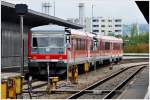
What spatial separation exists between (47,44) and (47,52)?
0.45 m

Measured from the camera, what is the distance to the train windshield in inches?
1075

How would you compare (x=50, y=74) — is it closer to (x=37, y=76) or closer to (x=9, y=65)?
(x=37, y=76)

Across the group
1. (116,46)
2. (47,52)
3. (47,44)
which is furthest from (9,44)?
(47,52)

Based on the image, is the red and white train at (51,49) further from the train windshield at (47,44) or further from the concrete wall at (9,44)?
the concrete wall at (9,44)

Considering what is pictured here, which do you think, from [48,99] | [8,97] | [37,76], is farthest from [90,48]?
[8,97]

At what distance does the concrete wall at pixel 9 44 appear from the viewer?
39.7 metres

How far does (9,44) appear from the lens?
4194 cm

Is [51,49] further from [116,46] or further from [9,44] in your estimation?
[116,46]

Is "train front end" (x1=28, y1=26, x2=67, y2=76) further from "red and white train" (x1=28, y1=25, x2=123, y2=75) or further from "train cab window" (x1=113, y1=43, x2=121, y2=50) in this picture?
"train cab window" (x1=113, y1=43, x2=121, y2=50)

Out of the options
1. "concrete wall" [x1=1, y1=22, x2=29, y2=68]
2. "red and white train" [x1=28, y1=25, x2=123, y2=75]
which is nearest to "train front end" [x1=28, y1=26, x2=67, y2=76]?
"red and white train" [x1=28, y1=25, x2=123, y2=75]

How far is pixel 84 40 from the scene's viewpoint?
33.2 metres

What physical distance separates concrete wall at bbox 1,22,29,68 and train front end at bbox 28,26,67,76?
11335mm

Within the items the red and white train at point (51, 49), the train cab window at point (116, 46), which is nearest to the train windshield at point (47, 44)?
the red and white train at point (51, 49)

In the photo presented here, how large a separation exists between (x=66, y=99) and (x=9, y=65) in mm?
24141
